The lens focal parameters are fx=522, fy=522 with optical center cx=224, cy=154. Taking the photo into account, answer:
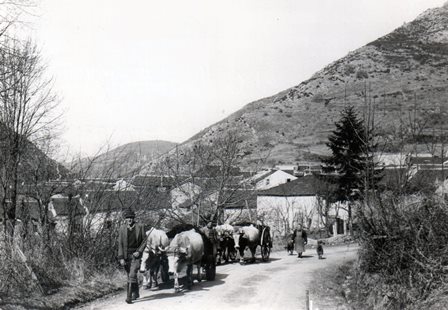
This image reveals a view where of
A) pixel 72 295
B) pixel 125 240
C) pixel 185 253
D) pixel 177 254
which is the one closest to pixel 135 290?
pixel 125 240

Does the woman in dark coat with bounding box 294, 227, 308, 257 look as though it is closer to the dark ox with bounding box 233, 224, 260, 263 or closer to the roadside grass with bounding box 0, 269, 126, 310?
the dark ox with bounding box 233, 224, 260, 263

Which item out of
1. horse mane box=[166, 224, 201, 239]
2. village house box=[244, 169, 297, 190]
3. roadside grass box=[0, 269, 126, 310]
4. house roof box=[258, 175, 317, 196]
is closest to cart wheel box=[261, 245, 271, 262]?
horse mane box=[166, 224, 201, 239]

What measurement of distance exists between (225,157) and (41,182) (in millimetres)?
12503

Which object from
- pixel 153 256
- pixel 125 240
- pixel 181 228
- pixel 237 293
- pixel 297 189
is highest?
pixel 297 189

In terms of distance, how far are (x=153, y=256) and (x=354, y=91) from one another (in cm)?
11944

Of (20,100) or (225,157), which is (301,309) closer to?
(20,100)

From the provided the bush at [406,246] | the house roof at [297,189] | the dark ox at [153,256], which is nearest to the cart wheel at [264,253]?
the bush at [406,246]

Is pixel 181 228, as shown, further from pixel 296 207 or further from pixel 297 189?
pixel 297 189

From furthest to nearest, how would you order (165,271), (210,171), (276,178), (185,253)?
1. (276,178)
2. (210,171)
3. (165,271)
4. (185,253)

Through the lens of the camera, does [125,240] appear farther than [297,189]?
No

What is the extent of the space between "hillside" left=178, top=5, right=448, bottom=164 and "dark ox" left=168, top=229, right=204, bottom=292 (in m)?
86.0

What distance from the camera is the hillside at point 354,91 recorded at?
10969 cm

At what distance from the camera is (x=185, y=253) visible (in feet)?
43.0

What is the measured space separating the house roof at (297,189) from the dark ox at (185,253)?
135 ft
